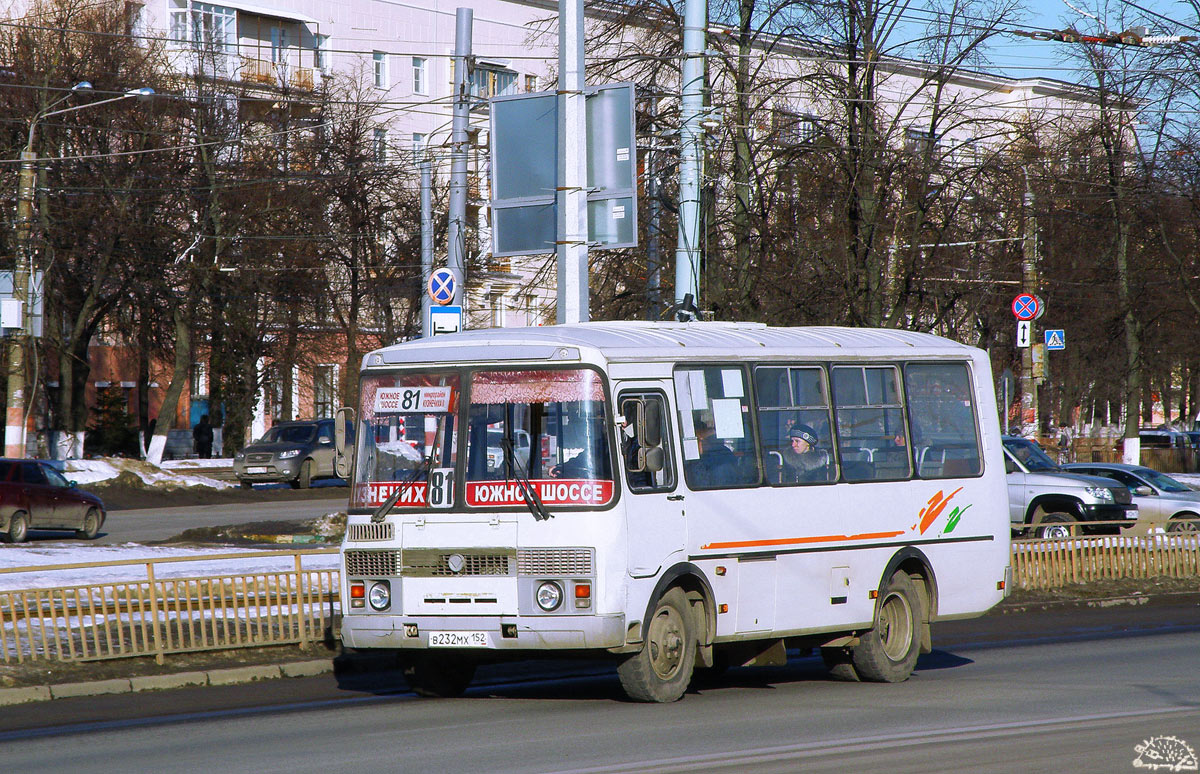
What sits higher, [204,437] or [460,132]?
[460,132]

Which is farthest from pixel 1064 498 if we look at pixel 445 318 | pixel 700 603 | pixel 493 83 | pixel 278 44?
pixel 493 83

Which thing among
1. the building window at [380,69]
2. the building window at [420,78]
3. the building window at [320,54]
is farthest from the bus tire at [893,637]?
the building window at [420,78]

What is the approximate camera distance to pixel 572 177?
16125 millimetres

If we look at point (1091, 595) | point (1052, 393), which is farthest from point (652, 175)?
point (1052, 393)

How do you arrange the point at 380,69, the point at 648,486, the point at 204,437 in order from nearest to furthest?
the point at 648,486
the point at 204,437
the point at 380,69

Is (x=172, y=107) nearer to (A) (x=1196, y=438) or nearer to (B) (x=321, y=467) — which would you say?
(B) (x=321, y=467)

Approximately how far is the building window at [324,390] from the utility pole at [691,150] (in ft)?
132

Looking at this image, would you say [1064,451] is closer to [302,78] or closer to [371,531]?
[302,78]

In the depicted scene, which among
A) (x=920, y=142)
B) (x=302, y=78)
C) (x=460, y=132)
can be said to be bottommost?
(x=460, y=132)

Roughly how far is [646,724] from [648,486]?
1.71 meters

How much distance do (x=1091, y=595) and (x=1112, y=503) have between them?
5.08 meters

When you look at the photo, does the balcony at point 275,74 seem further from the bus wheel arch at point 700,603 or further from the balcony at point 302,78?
the bus wheel arch at point 700,603

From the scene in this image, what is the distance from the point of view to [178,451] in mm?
57906

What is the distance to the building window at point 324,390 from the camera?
57094mm
